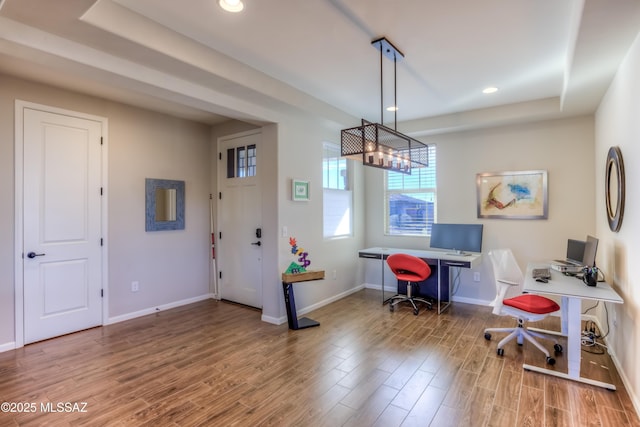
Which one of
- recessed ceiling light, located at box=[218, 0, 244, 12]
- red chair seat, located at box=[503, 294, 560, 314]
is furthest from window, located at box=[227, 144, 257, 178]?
red chair seat, located at box=[503, 294, 560, 314]

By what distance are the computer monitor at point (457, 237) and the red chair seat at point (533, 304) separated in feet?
4.30

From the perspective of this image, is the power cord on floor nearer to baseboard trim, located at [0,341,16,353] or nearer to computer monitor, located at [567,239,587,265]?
computer monitor, located at [567,239,587,265]

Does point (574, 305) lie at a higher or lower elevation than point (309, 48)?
lower

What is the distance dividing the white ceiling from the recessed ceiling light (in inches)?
2.7

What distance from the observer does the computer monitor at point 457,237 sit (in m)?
4.53

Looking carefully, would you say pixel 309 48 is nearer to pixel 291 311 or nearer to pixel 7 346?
pixel 291 311

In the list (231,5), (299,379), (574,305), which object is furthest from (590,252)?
(231,5)

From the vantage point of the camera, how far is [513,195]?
14.5 ft

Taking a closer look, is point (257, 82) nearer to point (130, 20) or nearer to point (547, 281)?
point (130, 20)

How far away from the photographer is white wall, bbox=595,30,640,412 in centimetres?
223

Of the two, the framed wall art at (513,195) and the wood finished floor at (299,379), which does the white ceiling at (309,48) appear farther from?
the wood finished floor at (299,379)

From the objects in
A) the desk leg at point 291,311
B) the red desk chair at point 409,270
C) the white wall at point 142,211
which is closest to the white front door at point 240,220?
the white wall at point 142,211

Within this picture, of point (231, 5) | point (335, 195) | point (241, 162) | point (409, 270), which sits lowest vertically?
point (409, 270)

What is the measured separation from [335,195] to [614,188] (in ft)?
10.4
